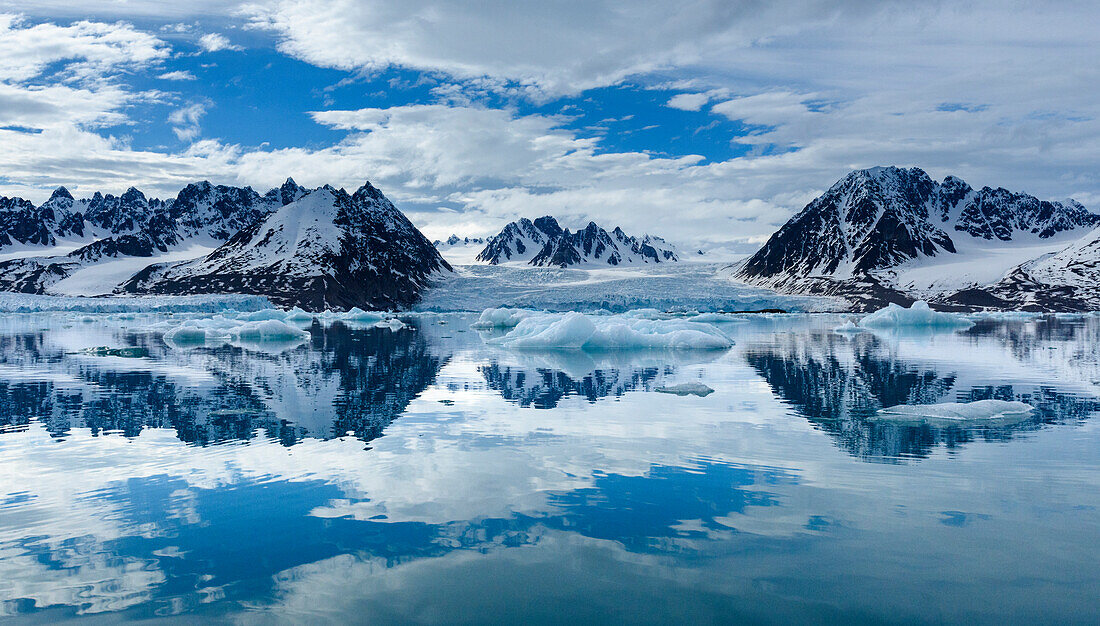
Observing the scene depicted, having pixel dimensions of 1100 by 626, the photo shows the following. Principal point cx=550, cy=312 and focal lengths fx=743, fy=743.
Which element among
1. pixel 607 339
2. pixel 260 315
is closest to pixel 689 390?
pixel 607 339

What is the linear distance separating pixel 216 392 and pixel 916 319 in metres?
61.4

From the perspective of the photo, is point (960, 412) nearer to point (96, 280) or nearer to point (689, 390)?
point (689, 390)

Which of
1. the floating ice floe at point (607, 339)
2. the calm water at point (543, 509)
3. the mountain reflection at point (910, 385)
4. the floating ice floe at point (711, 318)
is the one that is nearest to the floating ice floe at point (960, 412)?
the mountain reflection at point (910, 385)

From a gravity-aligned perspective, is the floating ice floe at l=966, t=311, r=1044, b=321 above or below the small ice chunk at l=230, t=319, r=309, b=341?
below

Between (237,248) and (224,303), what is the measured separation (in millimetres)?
75583

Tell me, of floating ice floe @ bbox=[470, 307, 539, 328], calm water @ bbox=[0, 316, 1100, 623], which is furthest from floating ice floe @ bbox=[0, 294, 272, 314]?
calm water @ bbox=[0, 316, 1100, 623]

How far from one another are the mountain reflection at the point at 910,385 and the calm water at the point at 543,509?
→ 190 mm

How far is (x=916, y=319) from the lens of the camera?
65062 millimetres

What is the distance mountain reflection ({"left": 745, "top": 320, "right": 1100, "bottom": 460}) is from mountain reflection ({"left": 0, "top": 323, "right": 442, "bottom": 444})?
910 cm

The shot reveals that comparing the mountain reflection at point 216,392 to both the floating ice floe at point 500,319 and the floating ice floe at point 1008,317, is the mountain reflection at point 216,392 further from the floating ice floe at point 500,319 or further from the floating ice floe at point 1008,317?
the floating ice floe at point 1008,317

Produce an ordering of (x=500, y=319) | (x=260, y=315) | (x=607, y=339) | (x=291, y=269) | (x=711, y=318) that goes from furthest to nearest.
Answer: (x=291, y=269) → (x=711, y=318) → (x=260, y=315) → (x=500, y=319) → (x=607, y=339)

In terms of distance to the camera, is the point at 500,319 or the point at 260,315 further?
the point at 260,315

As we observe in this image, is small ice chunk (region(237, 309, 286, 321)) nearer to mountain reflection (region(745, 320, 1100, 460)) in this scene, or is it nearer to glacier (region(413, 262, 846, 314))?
mountain reflection (region(745, 320, 1100, 460))

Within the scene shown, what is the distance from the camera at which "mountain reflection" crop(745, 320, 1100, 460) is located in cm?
1299
